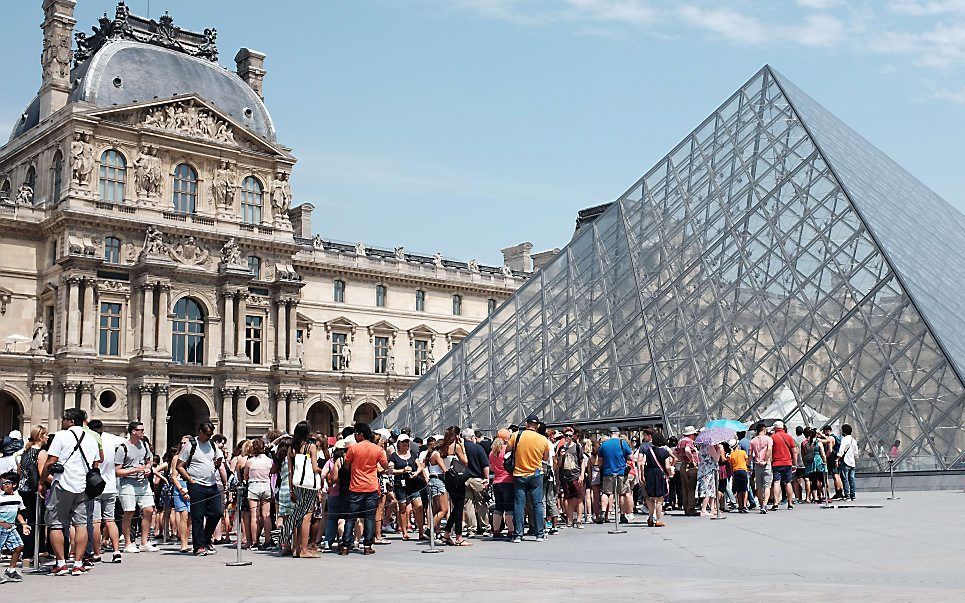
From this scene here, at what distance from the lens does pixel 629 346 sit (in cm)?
2336

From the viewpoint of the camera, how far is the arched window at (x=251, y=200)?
49.2m

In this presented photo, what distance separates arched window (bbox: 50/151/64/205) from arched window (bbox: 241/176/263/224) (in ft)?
24.6

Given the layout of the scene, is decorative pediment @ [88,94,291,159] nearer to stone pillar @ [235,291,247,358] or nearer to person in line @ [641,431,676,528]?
stone pillar @ [235,291,247,358]

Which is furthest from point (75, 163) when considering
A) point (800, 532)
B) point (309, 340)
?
point (800, 532)

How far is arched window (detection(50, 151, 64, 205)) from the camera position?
44.8 meters

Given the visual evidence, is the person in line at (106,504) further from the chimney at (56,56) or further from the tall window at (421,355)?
the tall window at (421,355)

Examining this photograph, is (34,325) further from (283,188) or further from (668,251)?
(668,251)

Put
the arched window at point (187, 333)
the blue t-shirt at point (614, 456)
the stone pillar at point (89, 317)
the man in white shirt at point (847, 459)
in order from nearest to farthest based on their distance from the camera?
1. the blue t-shirt at point (614, 456)
2. the man in white shirt at point (847, 459)
3. the stone pillar at point (89, 317)
4. the arched window at point (187, 333)

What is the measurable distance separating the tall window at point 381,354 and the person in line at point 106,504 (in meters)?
42.8

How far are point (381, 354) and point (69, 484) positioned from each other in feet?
148

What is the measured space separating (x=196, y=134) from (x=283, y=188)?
473 cm

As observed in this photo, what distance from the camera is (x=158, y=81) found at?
1892 inches

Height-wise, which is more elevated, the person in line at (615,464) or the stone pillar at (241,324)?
the stone pillar at (241,324)

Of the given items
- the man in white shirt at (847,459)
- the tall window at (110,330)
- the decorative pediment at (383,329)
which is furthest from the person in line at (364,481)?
the decorative pediment at (383,329)
